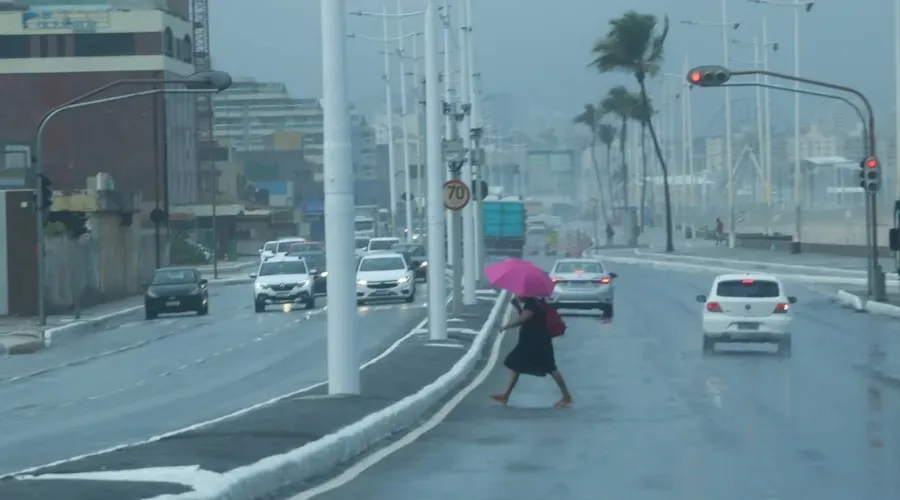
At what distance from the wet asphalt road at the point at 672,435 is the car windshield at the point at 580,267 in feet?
32.9

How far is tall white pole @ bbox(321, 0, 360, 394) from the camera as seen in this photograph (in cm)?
1841

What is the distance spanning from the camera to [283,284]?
51969 millimetres

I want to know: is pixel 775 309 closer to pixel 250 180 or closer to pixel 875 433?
pixel 875 433

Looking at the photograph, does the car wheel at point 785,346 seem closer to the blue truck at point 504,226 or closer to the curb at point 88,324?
the curb at point 88,324

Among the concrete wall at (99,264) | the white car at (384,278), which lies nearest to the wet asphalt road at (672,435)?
the white car at (384,278)

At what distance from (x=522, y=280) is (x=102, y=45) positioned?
87345 mm

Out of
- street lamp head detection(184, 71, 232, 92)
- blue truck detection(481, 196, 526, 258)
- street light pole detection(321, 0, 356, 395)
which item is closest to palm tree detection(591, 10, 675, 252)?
blue truck detection(481, 196, 526, 258)

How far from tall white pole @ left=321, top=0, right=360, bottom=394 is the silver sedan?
898 inches

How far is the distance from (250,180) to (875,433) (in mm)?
153564

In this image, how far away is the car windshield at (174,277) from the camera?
175 ft

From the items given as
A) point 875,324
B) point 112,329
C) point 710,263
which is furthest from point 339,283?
point 710,263

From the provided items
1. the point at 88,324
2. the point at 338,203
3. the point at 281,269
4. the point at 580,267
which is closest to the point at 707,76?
the point at 580,267

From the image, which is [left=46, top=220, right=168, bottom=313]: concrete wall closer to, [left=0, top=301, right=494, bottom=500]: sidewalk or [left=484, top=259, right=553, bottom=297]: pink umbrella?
[left=0, top=301, right=494, bottom=500]: sidewalk

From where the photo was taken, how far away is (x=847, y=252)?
77750 mm
